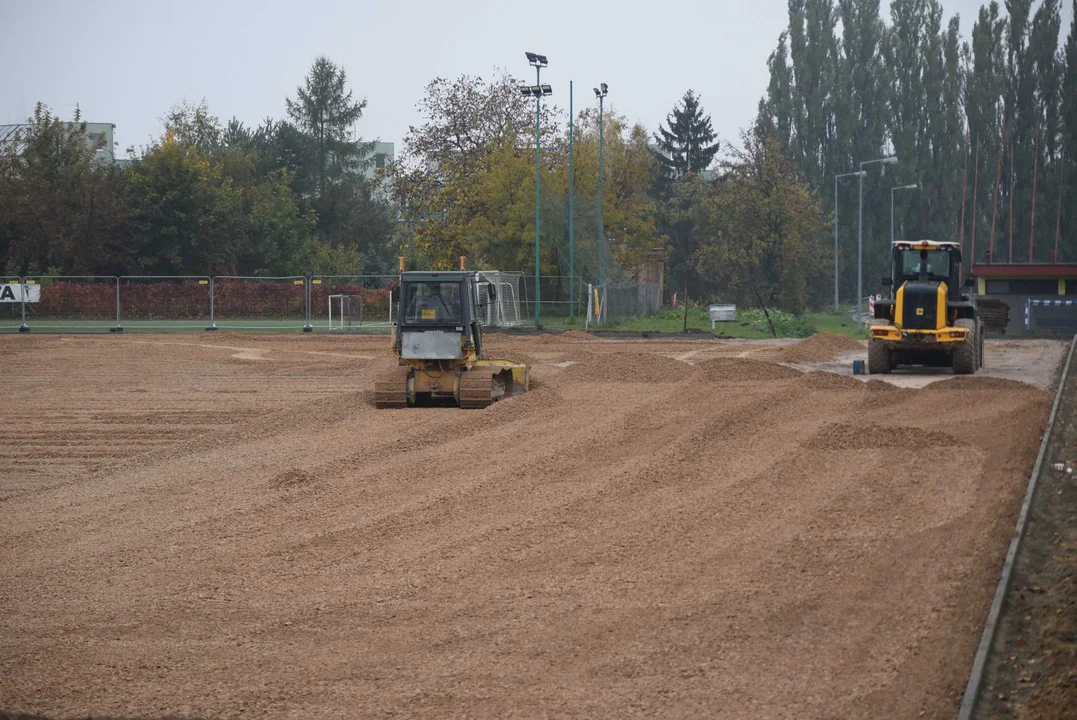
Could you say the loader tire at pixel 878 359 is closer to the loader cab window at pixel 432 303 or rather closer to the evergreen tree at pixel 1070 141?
the loader cab window at pixel 432 303

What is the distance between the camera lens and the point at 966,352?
87.6ft

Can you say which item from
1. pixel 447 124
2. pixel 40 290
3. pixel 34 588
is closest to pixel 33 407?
pixel 34 588

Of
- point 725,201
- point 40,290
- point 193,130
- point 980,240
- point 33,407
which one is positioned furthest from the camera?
point 193,130

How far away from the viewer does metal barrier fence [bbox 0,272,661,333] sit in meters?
47.3

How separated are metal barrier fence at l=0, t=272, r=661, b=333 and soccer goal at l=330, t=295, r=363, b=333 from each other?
0.04m

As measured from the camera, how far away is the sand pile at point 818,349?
108 ft

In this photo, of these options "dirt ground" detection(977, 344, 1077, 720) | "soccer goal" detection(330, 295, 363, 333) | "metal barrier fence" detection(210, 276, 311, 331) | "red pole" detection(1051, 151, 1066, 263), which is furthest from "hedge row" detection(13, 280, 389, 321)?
"red pole" detection(1051, 151, 1066, 263)

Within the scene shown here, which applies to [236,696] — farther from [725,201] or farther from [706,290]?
[706,290]

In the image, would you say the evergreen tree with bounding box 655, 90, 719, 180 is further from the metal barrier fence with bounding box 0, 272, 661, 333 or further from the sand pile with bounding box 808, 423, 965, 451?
the sand pile with bounding box 808, 423, 965, 451

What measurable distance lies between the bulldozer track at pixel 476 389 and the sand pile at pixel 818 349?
41.0ft

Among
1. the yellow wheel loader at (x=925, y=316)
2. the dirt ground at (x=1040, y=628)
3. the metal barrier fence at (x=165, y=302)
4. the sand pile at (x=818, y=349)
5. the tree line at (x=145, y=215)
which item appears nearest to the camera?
the dirt ground at (x=1040, y=628)

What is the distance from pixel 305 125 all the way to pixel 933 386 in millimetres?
77657

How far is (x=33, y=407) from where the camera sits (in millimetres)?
22969

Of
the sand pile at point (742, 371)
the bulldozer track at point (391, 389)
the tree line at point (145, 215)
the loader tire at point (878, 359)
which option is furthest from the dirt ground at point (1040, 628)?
the tree line at point (145, 215)
